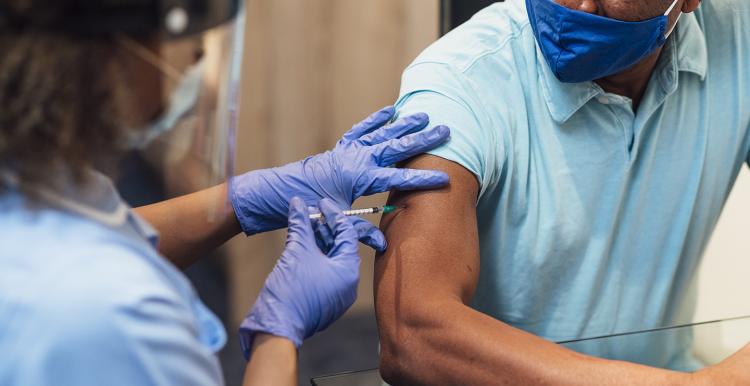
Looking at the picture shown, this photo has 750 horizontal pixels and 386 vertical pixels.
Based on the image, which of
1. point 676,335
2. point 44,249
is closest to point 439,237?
point 676,335

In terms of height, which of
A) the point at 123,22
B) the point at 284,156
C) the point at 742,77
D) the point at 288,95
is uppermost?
the point at 123,22

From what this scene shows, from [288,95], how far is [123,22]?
7.14 ft

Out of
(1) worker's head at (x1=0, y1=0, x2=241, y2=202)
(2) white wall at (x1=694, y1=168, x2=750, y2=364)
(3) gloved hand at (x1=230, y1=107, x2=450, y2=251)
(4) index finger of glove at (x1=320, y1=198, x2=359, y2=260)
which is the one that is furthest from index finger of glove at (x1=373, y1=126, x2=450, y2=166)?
(2) white wall at (x1=694, y1=168, x2=750, y2=364)

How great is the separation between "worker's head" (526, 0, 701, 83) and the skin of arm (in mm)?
241

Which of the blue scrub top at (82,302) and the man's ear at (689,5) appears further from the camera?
the man's ear at (689,5)

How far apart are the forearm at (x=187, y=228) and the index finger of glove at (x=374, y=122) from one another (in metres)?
0.24

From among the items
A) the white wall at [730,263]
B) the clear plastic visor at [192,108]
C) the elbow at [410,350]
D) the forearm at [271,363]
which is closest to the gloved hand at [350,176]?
the elbow at [410,350]

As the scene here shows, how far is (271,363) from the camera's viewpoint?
1090 mm

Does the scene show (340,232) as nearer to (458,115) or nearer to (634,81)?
(458,115)

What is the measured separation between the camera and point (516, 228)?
1.42 metres

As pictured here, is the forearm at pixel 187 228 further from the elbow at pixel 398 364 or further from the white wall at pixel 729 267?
the white wall at pixel 729 267

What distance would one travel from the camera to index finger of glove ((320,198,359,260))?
126cm

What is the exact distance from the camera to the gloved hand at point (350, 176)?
4.32 ft

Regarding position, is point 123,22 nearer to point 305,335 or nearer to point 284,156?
point 305,335
